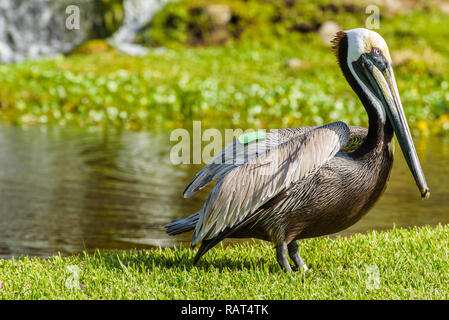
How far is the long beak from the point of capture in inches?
168

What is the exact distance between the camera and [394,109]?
14.3 ft

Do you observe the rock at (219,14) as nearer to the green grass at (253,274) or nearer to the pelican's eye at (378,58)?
the green grass at (253,274)

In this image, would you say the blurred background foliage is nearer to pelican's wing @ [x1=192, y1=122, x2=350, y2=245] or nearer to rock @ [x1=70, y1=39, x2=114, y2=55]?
rock @ [x1=70, y1=39, x2=114, y2=55]

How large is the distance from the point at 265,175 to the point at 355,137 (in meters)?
0.74

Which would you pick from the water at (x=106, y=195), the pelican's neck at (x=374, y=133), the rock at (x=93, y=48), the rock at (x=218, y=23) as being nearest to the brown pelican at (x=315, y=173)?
the pelican's neck at (x=374, y=133)

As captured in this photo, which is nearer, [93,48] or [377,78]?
[377,78]

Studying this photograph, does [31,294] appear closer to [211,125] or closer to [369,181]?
[369,181]

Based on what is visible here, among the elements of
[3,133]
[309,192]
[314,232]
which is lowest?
[3,133]

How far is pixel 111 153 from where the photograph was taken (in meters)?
10.8

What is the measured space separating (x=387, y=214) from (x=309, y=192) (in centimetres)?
335

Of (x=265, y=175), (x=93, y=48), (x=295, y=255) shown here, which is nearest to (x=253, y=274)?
(x=295, y=255)

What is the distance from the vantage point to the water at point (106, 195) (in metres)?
6.55

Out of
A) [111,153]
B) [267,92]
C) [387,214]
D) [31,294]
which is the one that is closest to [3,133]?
[111,153]

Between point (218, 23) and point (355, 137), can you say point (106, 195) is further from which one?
point (218, 23)
